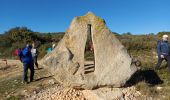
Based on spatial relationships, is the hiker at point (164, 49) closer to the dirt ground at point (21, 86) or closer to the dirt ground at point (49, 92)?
the dirt ground at point (49, 92)

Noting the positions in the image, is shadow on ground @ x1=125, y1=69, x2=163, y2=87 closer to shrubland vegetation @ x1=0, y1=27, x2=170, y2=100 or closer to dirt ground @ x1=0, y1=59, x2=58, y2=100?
shrubland vegetation @ x1=0, y1=27, x2=170, y2=100

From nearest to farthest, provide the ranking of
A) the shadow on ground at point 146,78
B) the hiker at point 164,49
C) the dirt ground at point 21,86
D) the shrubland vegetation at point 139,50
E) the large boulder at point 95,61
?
the large boulder at point 95,61
the shrubland vegetation at point 139,50
the shadow on ground at point 146,78
the dirt ground at point 21,86
the hiker at point 164,49

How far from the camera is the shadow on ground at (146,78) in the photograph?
13.9m

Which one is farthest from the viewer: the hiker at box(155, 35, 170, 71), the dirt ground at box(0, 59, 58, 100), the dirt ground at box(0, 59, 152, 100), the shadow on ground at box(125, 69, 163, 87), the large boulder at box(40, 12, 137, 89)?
the hiker at box(155, 35, 170, 71)

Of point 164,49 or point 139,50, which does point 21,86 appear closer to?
point 164,49

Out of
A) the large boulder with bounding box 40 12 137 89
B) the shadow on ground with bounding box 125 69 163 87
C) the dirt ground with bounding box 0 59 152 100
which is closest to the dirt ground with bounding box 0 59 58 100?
the dirt ground with bounding box 0 59 152 100

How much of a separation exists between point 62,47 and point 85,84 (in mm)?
1496

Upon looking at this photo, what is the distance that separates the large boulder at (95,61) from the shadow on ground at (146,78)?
883 millimetres

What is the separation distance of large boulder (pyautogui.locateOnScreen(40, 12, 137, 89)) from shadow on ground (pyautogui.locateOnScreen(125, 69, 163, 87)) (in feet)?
2.90

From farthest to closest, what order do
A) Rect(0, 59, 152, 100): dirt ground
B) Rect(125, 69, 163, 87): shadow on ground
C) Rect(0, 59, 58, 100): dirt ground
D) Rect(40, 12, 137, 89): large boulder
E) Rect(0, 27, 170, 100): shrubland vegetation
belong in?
Rect(0, 59, 58, 100): dirt ground, Rect(125, 69, 163, 87): shadow on ground, Rect(0, 27, 170, 100): shrubland vegetation, Rect(0, 59, 152, 100): dirt ground, Rect(40, 12, 137, 89): large boulder

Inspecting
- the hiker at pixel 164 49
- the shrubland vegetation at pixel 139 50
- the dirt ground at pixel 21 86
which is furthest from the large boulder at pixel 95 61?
the hiker at pixel 164 49

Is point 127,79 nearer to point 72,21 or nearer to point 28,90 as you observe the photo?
point 72,21

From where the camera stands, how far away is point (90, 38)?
13.7 m

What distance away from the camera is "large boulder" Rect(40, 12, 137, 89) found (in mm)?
12852
